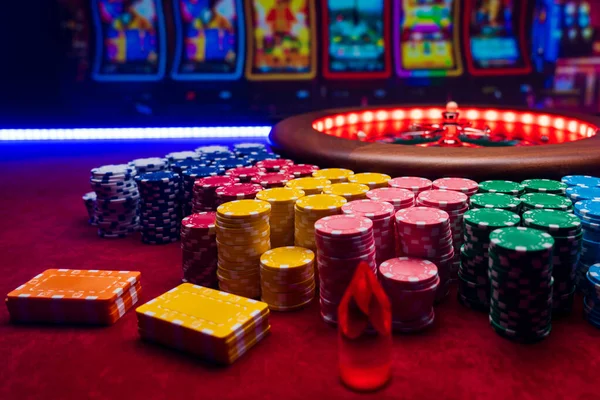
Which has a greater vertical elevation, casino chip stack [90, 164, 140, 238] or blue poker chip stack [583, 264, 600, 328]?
casino chip stack [90, 164, 140, 238]

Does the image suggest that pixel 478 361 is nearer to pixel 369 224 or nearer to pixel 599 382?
pixel 599 382

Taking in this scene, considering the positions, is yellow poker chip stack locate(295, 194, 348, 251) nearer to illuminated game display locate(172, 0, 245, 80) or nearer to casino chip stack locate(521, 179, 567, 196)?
casino chip stack locate(521, 179, 567, 196)

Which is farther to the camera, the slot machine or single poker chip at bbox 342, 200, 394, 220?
the slot machine

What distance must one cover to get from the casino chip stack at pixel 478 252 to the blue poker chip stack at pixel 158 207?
186cm

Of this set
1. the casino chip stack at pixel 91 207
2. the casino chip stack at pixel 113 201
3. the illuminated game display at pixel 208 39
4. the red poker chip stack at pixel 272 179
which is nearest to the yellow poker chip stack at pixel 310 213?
the red poker chip stack at pixel 272 179

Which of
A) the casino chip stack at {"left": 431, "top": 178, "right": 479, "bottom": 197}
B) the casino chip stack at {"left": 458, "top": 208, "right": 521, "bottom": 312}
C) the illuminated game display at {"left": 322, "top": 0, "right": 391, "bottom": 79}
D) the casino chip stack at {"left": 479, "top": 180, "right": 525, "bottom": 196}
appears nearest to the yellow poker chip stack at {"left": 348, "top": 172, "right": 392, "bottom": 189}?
the casino chip stack at {"left": 431, "top": 178, "right": 479, "bottom": 197}

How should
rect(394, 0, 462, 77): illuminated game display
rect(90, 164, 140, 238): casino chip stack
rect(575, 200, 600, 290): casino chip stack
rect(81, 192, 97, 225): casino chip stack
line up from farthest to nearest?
rect(394, 0, 462, 77): illuminated game display
rect(81, 192, 97, 225): casino chip stack
rect(90, 164, 140, 238): casino chip stack
rect(575, 200, 600, 290): casino chip stack

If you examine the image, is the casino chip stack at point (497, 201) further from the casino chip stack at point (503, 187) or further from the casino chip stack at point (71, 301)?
the casino chip stack at point (71, 301)

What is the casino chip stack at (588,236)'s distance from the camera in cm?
250

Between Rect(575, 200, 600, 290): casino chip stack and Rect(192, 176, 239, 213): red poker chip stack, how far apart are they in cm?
185

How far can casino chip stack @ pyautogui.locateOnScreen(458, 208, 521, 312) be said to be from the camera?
2.39 m

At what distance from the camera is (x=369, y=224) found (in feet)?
7.73

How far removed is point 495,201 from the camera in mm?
2691

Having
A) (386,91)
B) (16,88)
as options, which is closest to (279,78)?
(386,91)
